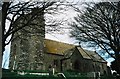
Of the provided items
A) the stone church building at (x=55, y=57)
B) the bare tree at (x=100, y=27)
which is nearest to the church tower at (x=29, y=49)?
the stone church building at (x=55, y=57)

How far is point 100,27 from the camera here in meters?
5.55

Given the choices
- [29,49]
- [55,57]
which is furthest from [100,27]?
[55,57]

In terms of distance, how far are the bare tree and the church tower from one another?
123cm

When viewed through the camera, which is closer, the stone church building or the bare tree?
the bare tree

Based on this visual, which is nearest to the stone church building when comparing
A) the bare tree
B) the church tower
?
the church tower

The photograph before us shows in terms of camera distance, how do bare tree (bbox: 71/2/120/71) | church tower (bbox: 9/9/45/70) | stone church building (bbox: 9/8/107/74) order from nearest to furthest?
church tower (bbox: 9/9/45/70), bare tree (bbox: 71/2/120/71), stone church building (bbox: 9/8/107/74)

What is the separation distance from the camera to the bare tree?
518cm

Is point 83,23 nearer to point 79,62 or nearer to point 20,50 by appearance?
point 20,50

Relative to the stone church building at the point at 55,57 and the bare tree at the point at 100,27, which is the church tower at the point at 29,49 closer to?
the stone church building at the point at 55,57

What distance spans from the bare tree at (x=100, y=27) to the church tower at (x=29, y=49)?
1.23 meters

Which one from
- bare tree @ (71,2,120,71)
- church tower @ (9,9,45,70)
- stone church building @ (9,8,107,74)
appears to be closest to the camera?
church tower @ (9,9,45,70)

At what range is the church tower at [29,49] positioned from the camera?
3473mm

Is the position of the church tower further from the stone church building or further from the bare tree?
the bare tree

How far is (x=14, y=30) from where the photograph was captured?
3289 mm
